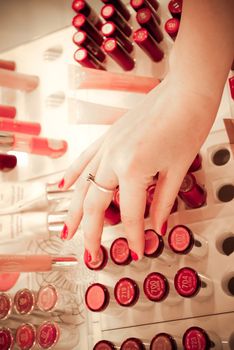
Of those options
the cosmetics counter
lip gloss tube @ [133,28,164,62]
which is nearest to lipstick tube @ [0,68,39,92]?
the cosmetics counter

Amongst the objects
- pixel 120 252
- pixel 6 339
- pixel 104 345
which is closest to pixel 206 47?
pixel 120 252

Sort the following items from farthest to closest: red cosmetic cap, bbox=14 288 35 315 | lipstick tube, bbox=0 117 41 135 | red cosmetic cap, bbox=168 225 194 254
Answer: lipstick tube, bbox=0 117 41 135, red cosmetic cap, bbox=14 288 35 315, red cosmetic cap, bbox=168 225 194 254

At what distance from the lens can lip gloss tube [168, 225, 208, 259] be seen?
1.97ft

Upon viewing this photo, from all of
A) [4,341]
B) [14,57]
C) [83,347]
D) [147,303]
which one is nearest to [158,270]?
[147,303]

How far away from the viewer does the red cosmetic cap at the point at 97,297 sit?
64 cm

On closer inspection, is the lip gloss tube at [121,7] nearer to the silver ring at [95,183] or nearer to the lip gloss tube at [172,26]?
the lip gloss tube at [172,26]

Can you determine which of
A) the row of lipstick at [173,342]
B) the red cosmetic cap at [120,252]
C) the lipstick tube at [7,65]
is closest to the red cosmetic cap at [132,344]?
the row of lipstick at [173,342]

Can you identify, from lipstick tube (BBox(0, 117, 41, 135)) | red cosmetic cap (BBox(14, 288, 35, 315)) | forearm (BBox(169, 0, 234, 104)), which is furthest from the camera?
lipstick tube (BBox(0, 117, 41, 135))

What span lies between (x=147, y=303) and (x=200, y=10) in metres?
0.41

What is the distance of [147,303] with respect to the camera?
2.09ft

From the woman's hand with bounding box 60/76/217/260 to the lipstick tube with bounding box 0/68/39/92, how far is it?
1.18ft

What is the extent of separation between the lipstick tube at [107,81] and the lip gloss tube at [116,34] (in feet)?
0.25

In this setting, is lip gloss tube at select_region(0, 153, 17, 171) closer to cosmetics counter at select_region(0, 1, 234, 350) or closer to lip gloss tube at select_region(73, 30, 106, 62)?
cosmetics counter at select_region(0, 1, 234, 350)

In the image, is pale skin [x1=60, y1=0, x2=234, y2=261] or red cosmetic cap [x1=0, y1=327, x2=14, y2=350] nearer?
pale skin [x1=60, y1=0, x2=234, y2=261]
